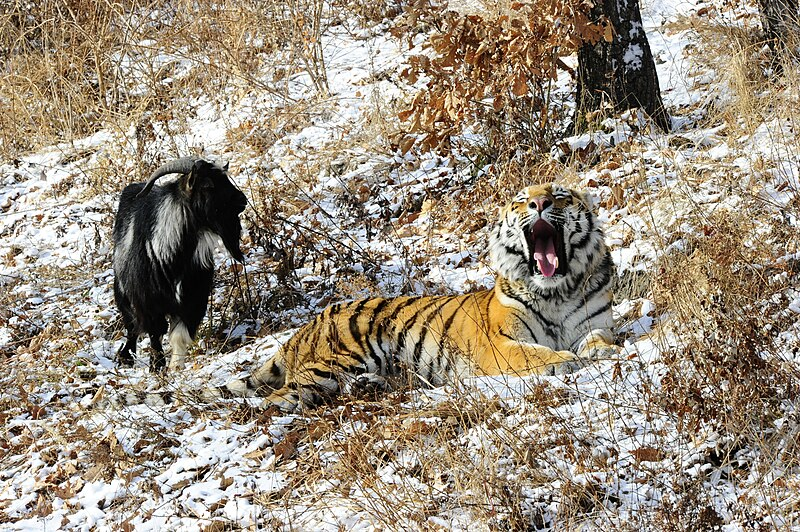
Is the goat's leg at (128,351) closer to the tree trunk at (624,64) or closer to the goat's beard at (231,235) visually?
the goat's beard at (231,235)

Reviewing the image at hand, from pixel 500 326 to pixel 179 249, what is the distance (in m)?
2.84

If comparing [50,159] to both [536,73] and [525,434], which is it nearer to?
[536,73]

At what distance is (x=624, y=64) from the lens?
292 inches

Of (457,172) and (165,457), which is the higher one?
(457,172)

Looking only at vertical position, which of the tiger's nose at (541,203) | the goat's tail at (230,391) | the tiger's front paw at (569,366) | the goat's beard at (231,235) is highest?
the goat's beard at (231,235)

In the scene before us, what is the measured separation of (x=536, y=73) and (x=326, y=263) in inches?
100.0

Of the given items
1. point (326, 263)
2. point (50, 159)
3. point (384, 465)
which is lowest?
point (384, 465)

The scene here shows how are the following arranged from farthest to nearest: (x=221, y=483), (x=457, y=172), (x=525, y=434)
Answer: (x=457, y=172) → (x=221, y=483) → (x=525, y=434)

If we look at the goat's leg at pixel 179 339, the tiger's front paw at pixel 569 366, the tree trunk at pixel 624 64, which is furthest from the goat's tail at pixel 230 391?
the tree trunk at pixel 624 64

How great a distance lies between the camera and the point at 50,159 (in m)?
11.7

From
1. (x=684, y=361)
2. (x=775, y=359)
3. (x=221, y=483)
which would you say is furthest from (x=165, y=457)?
(x=775, y=359)

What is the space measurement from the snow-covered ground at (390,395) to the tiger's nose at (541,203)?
74 centimetres

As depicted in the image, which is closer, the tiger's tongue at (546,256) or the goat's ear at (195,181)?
the tiger's tongue at (546,256)

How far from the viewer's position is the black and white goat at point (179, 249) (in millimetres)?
6770
